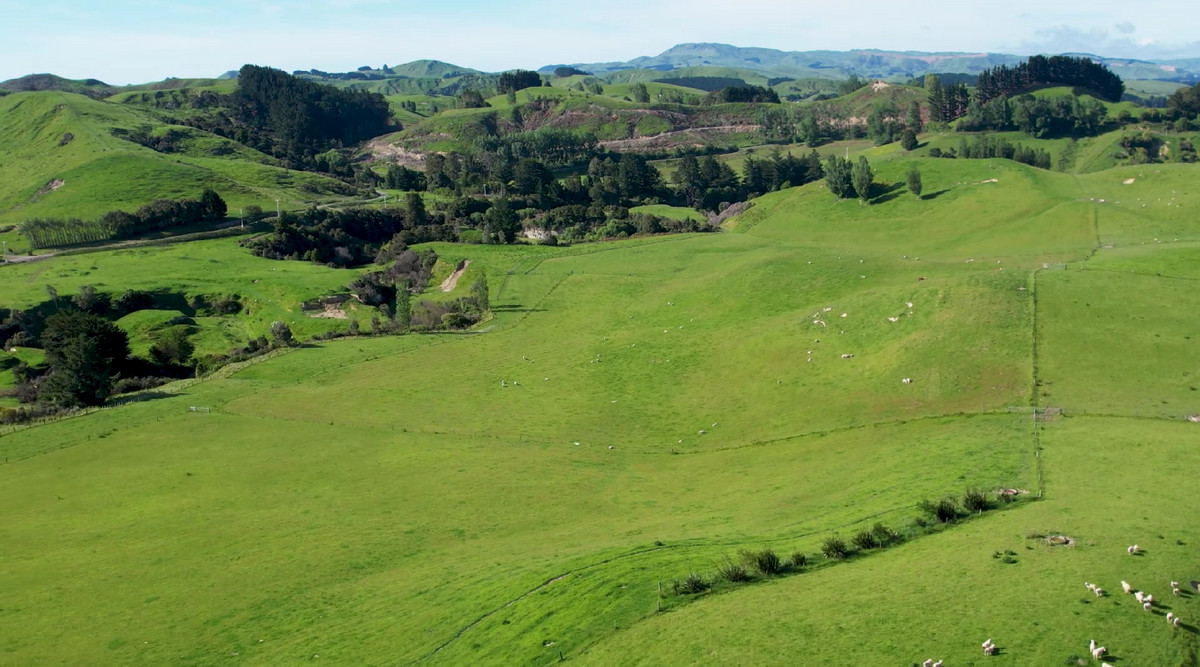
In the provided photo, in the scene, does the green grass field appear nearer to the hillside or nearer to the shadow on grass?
the shadow on grass

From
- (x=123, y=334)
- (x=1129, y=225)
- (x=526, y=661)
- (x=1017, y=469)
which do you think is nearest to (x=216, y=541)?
(x=526, y=661)

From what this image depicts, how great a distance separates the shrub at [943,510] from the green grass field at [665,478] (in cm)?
129

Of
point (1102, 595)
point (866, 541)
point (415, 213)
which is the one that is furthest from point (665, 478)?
point (415, 213)

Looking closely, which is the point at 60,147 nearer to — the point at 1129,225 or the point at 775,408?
the point at 775,408

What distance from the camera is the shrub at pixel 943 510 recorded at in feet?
128

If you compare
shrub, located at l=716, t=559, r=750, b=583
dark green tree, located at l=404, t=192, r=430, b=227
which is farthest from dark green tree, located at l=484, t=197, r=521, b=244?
shrub, located at l=716, t=559, r=750, b=583

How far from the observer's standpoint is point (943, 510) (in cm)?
3922

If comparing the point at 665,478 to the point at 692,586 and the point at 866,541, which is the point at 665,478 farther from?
the point at 692,586

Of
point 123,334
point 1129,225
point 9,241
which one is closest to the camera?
point 123,334

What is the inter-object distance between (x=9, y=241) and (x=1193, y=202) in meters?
177

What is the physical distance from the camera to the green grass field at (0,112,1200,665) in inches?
1267

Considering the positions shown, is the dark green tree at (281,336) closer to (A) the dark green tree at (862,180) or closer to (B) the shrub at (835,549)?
(B) the shrub at (835,549)

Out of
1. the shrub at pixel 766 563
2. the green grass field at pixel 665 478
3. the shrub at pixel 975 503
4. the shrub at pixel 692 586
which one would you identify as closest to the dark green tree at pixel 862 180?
the green grass field at pixel 665 478

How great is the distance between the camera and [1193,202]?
108 metres
